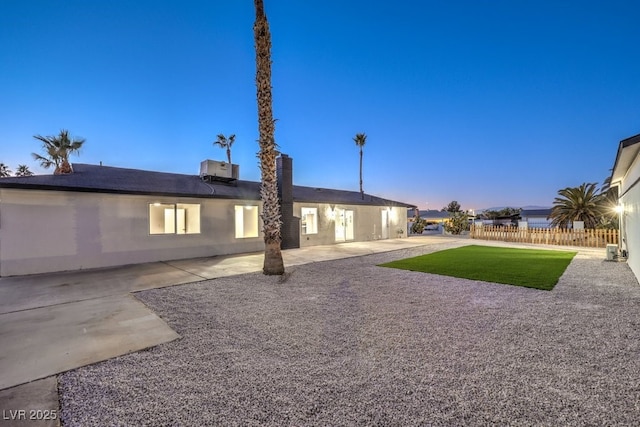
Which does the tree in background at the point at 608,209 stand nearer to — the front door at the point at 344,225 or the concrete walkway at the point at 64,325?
the front door at the point at 344,225

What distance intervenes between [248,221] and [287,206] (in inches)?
82.6

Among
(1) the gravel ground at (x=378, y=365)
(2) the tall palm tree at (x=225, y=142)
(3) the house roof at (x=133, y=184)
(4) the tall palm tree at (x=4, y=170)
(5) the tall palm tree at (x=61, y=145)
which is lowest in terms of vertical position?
(1) the gravel ground at (x=378, y=365)

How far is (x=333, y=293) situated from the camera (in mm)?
5965

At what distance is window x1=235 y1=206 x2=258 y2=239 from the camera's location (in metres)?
12.6

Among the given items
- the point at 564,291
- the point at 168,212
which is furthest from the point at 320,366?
the point at 168,212

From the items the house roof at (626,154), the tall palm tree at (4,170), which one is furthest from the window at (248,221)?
the tall palm tree at (4,170)

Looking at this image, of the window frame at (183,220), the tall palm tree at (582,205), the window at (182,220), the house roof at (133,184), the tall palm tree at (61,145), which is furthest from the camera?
the tall palm tree at (582,205)

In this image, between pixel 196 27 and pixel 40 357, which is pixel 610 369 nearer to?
pixel 40 357

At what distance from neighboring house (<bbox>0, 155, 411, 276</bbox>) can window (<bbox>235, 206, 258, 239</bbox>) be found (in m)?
0.05

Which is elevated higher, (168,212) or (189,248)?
(168,212)

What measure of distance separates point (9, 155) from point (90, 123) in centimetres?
1349

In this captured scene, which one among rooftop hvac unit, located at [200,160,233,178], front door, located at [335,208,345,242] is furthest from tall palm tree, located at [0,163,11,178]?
front door, located at [335,208,345,242]

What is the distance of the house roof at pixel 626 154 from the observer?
535 cm

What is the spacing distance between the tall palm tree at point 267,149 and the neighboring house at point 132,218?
4.44m
